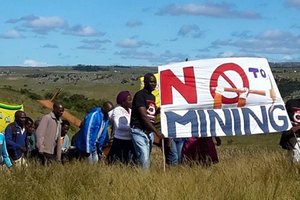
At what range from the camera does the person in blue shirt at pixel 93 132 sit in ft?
42.4

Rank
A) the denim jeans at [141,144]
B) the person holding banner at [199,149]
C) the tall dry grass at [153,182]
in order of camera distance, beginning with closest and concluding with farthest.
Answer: the tall dry grass at [153,182] → the denim jeans at [141,144] → the person holding banner at [199,149]

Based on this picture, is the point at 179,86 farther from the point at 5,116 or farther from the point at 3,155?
the point at 5,116

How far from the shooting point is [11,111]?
57.4ft

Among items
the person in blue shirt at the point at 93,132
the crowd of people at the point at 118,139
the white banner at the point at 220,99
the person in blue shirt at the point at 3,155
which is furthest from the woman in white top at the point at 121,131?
the person in blue shirt at the point at 3,155

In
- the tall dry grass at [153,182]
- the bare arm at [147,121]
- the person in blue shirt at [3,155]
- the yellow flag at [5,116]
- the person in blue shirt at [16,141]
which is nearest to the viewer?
the tall dry grass at [153,182]

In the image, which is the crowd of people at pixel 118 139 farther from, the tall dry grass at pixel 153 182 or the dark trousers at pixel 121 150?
the tall dry grass at pixel 153 182

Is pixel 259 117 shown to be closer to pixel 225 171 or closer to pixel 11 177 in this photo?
pixel 225 171

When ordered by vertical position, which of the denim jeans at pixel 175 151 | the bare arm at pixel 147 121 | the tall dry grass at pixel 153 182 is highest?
the bare arm at pixel 147 121

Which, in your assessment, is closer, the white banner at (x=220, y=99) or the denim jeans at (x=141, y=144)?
the white banner at (x=220, y=99)

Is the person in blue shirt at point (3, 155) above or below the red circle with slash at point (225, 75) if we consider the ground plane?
below

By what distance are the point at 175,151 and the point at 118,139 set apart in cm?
105

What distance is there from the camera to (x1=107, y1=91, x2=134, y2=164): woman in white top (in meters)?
12.1

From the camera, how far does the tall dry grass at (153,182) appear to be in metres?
8.48

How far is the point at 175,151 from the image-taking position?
11859 millimetres
